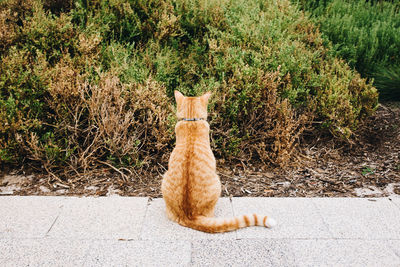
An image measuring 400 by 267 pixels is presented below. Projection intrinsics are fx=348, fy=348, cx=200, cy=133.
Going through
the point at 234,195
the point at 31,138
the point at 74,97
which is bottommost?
the point at 234,195

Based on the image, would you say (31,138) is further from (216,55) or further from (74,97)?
(216,55)

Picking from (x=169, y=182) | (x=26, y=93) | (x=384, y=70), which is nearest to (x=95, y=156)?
(x=26, y=93)

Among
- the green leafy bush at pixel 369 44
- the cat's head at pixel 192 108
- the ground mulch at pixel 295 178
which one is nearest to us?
the cat's head at pixel 192 108

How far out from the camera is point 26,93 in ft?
12.8

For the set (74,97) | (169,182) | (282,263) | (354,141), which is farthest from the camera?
(354,141)

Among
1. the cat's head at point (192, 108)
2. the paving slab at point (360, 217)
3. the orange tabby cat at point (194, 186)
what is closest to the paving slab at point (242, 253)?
the orange tabby cat at point (194, 186)

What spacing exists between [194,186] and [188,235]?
40 cm

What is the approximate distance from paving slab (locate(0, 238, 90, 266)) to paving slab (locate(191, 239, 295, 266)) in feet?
2.79

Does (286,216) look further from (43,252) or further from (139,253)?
(43,252)

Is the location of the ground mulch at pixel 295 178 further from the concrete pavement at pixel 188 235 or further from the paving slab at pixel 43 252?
the paving slab at pixel 43 252

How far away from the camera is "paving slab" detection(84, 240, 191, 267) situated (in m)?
2.47

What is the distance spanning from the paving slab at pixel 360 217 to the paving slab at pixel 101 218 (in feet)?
5.33

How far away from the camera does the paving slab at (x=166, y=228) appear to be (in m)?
2.73

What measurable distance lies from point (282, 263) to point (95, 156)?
2427mm
